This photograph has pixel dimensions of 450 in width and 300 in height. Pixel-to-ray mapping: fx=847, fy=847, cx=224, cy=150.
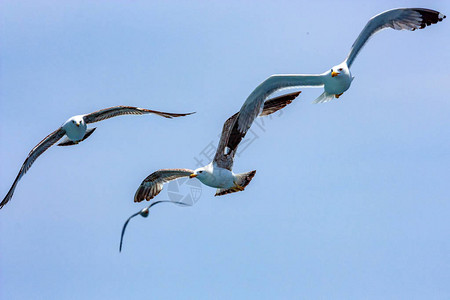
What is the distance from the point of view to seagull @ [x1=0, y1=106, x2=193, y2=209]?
1027 inches

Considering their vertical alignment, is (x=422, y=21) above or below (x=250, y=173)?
above

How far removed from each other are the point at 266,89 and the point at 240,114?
1177 mm

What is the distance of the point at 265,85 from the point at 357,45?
270 cm

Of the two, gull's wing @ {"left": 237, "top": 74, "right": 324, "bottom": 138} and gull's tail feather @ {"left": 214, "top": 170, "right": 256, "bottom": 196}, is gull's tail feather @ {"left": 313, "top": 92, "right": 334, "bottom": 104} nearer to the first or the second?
gull's wing @ {"left": 237, "top": 74, "right": 324, "bottom": 138}

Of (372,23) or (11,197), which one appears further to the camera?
(11,197)

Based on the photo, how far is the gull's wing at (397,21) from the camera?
895 inches

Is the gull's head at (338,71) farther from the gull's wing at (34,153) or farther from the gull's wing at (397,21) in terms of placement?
the gull's wing at (34,153)

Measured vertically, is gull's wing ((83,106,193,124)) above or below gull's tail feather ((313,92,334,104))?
above

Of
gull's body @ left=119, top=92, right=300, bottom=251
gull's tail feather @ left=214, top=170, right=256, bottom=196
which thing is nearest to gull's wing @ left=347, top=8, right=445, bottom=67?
gull's body @ left=119, top=92, right=300, bottom=251

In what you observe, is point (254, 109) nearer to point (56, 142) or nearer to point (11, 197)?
point (56, 142)

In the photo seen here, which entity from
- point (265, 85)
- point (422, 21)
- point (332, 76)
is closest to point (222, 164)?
point (265, 85)

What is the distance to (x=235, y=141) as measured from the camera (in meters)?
24.5

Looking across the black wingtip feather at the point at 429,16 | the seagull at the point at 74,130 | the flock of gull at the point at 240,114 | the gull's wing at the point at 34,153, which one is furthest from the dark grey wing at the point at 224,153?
the black wingtip feather at the point at 429,16

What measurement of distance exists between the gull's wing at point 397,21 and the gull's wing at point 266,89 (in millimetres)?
1136
